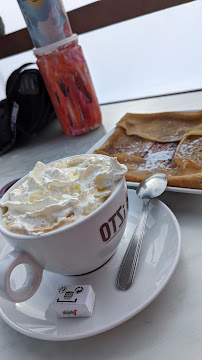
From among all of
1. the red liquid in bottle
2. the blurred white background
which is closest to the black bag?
the red liquid in bottle

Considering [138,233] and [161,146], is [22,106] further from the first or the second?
[138,233]

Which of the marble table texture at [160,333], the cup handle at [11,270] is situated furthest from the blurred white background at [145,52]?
the cup handle at [11,270]

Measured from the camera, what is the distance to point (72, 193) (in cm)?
42

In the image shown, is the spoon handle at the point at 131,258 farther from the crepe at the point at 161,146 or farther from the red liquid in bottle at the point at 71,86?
the red liquid in bottle at the point at 71,86

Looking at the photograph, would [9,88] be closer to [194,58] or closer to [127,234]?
[194,58]

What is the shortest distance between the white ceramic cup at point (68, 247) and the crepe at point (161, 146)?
180 mm

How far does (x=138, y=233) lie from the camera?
0.46m

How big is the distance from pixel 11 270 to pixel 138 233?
195 mm

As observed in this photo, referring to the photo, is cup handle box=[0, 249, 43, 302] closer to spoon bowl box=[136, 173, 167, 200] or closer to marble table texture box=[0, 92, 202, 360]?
marble table texture box=[0, 92, 202, 360]

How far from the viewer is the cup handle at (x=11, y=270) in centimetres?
35

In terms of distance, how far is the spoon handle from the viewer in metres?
0.40

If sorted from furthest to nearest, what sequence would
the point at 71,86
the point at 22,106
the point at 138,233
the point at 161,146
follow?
the point at 22,106
the point at 71,86
the point at 161,146
the point at 138,233

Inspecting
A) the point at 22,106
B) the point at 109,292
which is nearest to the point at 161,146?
the point at 109,292

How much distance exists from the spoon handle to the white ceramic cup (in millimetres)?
28
